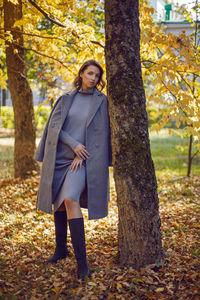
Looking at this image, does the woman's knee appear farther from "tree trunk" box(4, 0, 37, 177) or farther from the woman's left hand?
"tree trunk" box(4, 0, 37, 177)

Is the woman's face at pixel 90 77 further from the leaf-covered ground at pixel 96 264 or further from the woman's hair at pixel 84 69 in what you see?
the leaf-covered ground at pixel 96 264

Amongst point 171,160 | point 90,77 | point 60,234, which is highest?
point 90,77

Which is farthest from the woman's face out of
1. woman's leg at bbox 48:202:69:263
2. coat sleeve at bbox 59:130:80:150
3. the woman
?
woman's leg at bbox 48:202:69:263

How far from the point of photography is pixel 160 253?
303 centimetres

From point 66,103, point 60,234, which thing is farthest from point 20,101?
point 60,234

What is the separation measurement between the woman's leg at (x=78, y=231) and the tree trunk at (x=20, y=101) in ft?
13.1

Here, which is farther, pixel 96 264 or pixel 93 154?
pixel 96 264

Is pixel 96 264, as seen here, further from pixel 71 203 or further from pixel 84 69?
pixel 84 69

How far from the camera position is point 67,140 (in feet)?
9.86

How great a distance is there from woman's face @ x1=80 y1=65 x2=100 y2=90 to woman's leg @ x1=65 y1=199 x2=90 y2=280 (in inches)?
44.1

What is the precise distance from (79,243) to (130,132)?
1.06 m

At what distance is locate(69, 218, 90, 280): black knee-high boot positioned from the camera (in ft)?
9.37

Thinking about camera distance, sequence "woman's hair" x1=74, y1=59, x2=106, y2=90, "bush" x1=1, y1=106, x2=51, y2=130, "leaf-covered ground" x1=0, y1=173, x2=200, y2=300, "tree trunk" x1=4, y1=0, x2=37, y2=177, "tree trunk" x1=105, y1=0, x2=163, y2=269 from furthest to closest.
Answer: "bush" x1=1, y1=106, x2=51, y2=130
"tree trunk" x1=4, y1=0, x2=37, y2=177
"woman's hair" x1=74, y1=59, x2=106, y2=90
"tree trunk" x1=105, y1=0, x2=163, y2=269
"leaf-covered ground" x1=0, y1=173, x2=200, y2=300

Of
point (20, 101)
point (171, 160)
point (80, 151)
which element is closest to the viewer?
point (80, 151)
